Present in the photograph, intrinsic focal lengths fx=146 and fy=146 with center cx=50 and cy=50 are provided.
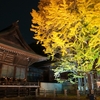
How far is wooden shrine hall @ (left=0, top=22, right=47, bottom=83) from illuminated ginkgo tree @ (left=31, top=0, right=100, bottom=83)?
3925 millimetres

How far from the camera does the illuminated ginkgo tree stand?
1163 centimetres

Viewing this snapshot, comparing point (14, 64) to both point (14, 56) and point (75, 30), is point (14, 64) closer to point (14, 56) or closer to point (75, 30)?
point (14, 56)

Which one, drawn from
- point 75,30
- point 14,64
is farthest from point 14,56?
point 75,30

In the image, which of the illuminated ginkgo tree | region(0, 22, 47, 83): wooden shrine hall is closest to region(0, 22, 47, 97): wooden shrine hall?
region(0, 22, 47, 83): wooden shrine hall

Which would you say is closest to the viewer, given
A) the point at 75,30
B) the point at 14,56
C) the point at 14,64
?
the point at 75,30

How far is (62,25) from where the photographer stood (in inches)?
488

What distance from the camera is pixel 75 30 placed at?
1216 centimetres

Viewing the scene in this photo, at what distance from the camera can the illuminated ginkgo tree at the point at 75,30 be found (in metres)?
11.6

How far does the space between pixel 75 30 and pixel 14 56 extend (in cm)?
907

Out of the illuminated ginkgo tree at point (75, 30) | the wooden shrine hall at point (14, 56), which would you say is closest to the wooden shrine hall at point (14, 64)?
the wooden shrine hall at point (14, 56)

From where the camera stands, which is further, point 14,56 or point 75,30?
point 14,56

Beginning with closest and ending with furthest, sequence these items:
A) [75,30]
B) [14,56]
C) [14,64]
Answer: [75,30] → [14,56] → [14,64]

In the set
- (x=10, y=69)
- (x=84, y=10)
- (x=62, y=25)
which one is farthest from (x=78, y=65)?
(x=10, y=69)

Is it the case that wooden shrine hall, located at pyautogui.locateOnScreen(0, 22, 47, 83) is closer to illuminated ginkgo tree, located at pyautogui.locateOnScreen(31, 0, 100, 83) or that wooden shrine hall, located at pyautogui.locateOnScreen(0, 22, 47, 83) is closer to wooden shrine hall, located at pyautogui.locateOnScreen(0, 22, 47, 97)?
wooden shrine hall, located at pyautogui.locateOnScreen(0, 22, 47, 97)
